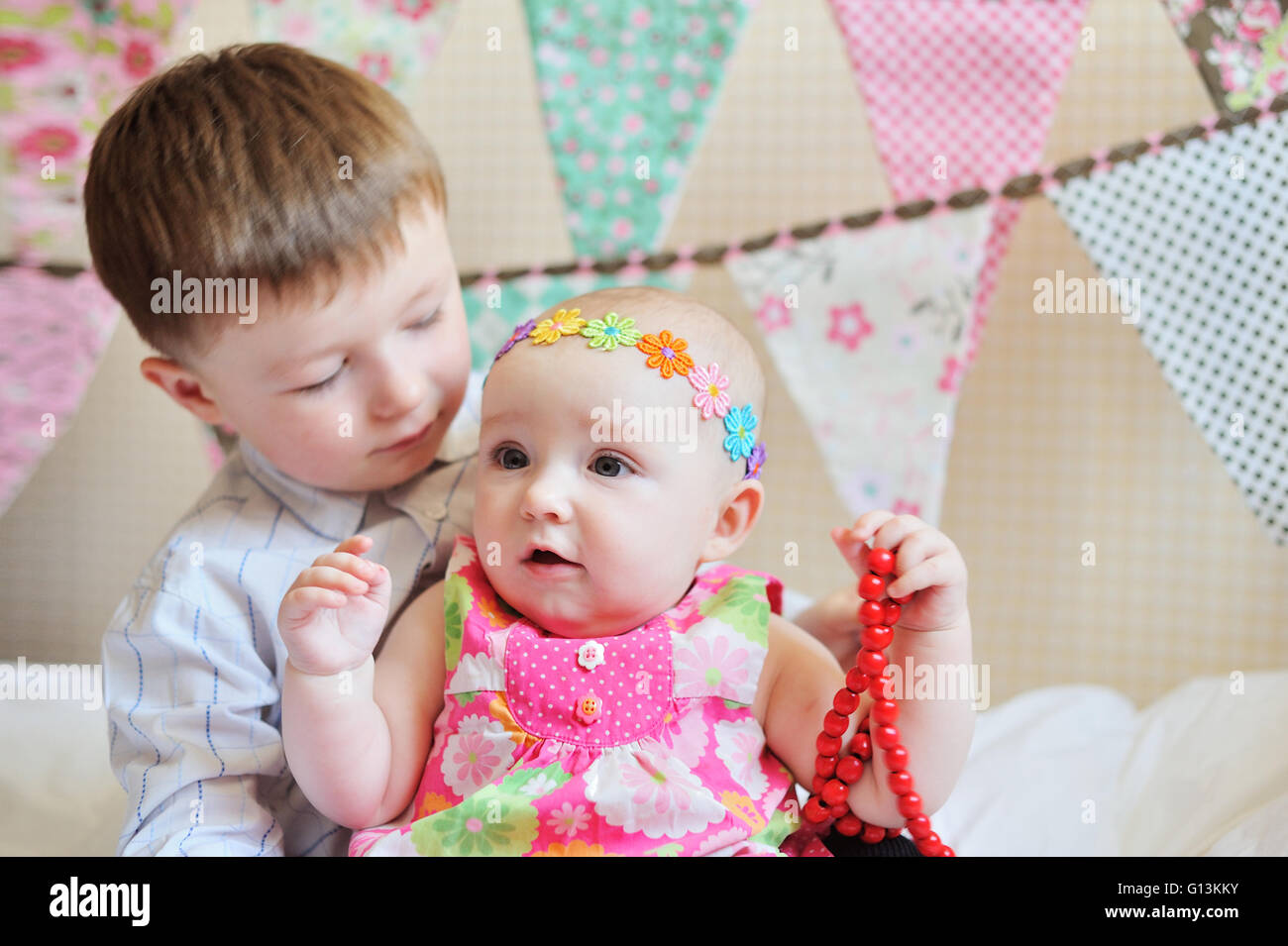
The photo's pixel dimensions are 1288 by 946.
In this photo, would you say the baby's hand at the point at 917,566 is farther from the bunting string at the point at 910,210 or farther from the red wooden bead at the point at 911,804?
the bunting string at the point at 910,210

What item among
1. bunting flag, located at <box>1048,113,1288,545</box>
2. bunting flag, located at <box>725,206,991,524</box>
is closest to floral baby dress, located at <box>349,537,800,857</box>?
bunting flag, located at <box>725,206,991,524</box>

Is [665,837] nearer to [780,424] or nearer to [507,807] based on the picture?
[507,807]

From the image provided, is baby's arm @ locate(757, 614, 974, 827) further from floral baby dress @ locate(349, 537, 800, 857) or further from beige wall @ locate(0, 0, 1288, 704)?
beige wall @ locate(0, 0, 1288, 704)

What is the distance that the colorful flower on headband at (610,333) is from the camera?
904 millimetres

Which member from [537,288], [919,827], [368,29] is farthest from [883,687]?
[368,29]

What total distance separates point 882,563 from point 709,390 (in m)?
0.21

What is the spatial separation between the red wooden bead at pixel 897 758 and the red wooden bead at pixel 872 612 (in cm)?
11

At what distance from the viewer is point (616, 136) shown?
165cm

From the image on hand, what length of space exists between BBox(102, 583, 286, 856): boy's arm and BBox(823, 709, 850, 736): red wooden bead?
0.49 meters

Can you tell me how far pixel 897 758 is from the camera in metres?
0.85

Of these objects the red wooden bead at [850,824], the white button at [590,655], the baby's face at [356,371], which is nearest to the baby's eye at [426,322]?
the baby's face at [356,371]

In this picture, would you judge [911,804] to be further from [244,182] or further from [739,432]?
[244,182]

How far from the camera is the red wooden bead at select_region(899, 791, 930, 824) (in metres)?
0.85
